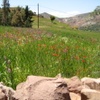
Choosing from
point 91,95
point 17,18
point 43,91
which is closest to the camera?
point 43,91

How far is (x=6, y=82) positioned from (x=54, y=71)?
4.87ft

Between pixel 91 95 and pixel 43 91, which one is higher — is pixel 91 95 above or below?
below

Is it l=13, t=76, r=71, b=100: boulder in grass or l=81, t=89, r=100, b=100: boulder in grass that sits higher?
l=13, t=76, r=71, b=100: boulder in grass

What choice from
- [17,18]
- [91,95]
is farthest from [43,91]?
[17,18]

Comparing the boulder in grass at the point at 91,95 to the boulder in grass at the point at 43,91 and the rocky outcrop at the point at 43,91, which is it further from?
the boulder in grass at the point at 43,91

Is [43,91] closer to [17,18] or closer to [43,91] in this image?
[43,91]

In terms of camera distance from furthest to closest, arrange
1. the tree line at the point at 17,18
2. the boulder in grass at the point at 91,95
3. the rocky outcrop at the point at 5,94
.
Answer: the tree line at the point at 17,18, the boulder in grass at the point at 91,95, the rocky outcrop at the point at 5,94

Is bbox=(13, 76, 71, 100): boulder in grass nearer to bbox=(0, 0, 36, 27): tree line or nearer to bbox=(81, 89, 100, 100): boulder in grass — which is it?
bbox=(81, 89, 100, 100): boulder in grass

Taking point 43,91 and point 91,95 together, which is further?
point 91,95

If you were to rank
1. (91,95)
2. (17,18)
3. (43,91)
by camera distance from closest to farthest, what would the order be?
(43,91)
(91,95)
(17,18)

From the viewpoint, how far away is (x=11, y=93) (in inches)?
192

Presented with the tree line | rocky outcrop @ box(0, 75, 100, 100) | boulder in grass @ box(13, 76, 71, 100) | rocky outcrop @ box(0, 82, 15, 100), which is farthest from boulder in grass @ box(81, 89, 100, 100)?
the tree line

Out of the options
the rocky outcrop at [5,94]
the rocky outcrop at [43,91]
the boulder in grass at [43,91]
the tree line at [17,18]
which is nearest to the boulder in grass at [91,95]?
the rocky outcrop at [43,91]

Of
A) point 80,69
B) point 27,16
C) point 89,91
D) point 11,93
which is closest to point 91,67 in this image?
point 80,69
